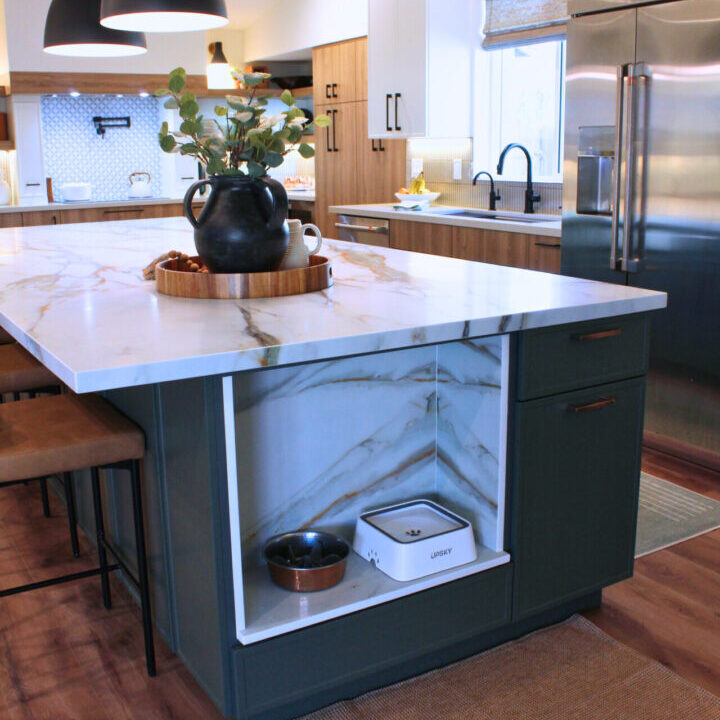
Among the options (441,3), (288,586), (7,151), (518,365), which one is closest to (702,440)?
(518,365)

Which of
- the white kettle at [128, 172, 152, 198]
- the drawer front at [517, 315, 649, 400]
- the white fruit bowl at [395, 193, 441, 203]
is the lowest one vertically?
the drawer front at [517, 315, 649, 400]

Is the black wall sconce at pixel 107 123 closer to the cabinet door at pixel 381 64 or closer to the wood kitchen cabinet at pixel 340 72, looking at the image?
the wood kitchen cabinet at pixel 340 72

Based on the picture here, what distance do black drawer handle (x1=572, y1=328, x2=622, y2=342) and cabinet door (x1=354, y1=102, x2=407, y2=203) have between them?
14.0 ft

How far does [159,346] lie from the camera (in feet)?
5.66

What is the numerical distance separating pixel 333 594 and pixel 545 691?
59cm

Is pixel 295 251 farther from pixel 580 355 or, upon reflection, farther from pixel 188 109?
pixel 580 355

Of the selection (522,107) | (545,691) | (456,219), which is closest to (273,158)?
Result: (545,691)

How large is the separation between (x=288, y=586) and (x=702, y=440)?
2.28 metres

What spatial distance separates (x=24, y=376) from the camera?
2783 millimetres

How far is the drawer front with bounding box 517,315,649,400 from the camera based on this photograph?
6.85ft

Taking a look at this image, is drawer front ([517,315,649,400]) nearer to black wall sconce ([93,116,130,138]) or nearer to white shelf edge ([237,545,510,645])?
white shelf edge ([237,545,510,645])

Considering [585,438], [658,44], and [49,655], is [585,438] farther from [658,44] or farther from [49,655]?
[658,44]

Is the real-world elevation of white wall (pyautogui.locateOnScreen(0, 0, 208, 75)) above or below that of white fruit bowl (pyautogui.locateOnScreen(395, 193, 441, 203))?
above

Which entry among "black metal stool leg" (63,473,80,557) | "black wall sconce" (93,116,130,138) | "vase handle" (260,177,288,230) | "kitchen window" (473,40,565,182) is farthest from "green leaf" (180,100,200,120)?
"black wall sconce" (93,116,130,138)
